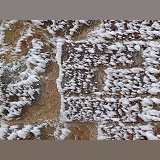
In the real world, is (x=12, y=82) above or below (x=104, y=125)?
above

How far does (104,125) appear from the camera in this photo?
1.74 m

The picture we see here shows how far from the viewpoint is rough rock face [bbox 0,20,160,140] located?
5.64 ft

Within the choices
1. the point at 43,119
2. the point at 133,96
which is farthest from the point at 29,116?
the point at 133,96

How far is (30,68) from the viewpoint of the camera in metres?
1.77

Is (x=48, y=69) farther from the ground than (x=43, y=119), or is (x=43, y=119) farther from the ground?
(x=48, y=69)

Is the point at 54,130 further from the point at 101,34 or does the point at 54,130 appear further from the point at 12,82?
the point at 101,34

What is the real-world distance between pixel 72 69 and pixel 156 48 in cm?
34

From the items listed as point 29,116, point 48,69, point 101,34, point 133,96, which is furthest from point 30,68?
point 133,96

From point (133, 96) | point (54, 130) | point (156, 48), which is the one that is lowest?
point (54, 130)

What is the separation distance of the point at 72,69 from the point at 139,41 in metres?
0.28

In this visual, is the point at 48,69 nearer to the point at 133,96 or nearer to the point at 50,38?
the point at 50,38

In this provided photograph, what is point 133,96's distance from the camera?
1.73 metres

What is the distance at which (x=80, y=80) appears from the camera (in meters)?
1.75

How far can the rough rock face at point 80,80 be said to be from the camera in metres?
1.72
